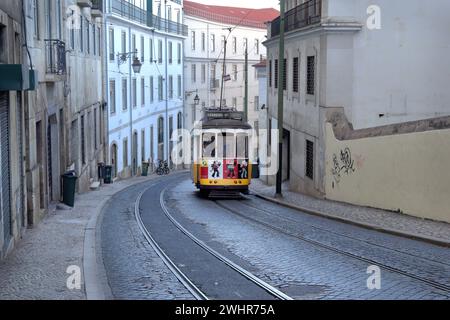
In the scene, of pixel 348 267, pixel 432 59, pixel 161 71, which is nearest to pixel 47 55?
pixel 348 267

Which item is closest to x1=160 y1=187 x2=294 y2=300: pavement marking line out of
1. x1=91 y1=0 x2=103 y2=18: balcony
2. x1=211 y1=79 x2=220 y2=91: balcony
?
x1=91 y1=0 x2=103 y2=18: balcony

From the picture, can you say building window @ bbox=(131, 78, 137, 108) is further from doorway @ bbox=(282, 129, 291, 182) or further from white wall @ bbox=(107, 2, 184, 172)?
doorway @ bbox=(282, 129, 291, 182)

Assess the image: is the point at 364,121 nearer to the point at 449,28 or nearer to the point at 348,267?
the point at 449,28

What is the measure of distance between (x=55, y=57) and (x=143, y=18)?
2976 centimetres

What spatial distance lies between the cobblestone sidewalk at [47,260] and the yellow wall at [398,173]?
279 inches

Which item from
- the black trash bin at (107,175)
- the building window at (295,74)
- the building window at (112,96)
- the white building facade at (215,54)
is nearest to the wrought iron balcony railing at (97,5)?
the building window at (112,96)

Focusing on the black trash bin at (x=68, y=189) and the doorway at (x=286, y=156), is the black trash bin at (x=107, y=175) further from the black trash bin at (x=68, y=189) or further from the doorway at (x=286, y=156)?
the black trash bin at (x=68, y=189)

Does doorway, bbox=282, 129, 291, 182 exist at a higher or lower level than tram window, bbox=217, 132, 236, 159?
lower

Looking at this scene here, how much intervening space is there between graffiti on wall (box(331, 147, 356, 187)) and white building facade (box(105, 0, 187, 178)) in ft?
60.8

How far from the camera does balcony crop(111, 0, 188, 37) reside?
40.0 meters

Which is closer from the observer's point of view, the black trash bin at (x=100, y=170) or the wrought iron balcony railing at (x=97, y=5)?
the wrought iron balcony railing at (x=97, y=5)

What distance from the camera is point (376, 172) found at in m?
18.0

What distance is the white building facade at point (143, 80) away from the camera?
39000mm

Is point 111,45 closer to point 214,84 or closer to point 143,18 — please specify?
point 143,18
